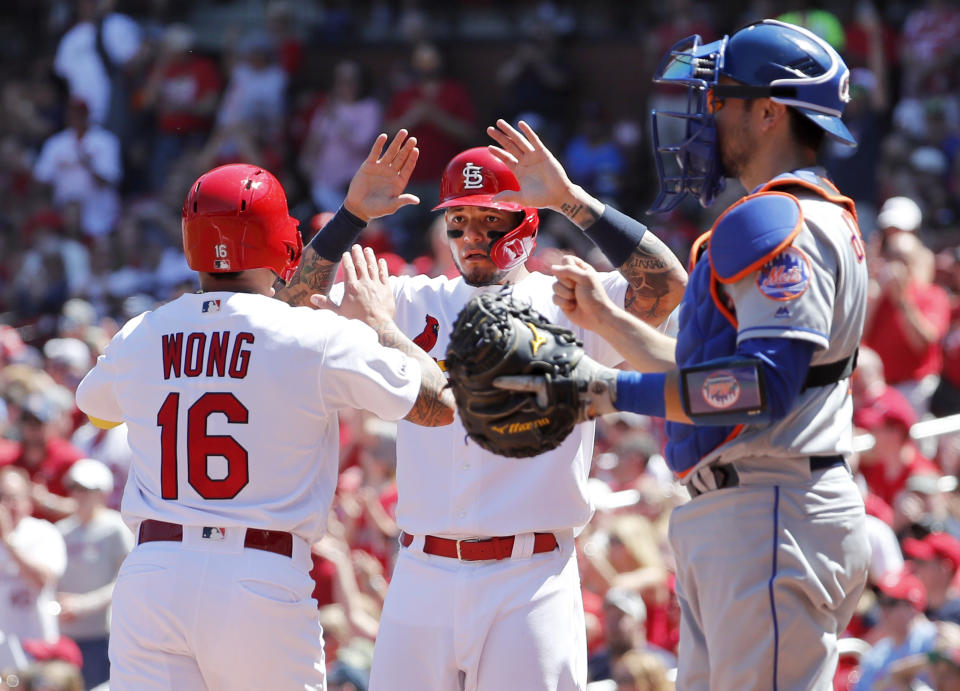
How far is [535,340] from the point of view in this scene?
3299mm

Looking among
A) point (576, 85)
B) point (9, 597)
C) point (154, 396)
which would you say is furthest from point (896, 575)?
point (576, 85)

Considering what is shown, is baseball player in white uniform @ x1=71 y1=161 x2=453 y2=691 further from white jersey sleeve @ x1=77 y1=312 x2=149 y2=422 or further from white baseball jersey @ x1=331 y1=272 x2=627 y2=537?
white baseball jersey @ x1=331 y1=272 x2=627 y2=537

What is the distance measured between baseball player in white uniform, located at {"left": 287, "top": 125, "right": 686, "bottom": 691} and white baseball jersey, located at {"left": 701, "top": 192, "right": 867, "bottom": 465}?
0.92 metres

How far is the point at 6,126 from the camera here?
1686cm

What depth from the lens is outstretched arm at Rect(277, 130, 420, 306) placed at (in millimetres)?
4750

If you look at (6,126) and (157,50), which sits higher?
(157,50)

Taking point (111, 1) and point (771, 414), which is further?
point (111, 1)

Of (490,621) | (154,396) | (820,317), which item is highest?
(820,317)

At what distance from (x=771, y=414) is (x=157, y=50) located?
13.7 m

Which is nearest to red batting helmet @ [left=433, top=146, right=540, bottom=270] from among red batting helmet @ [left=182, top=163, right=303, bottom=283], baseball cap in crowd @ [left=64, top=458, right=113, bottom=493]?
red batting helmet @ [left=182, top=163, right=303, bottom=283]

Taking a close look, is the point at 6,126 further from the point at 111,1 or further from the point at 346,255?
the point at 346,255

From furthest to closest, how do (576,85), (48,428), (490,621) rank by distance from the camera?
(576,85) → (48,428) → (490,621)

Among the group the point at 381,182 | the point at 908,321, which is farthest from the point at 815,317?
the point at 908,321

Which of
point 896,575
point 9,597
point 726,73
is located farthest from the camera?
point 9,597
